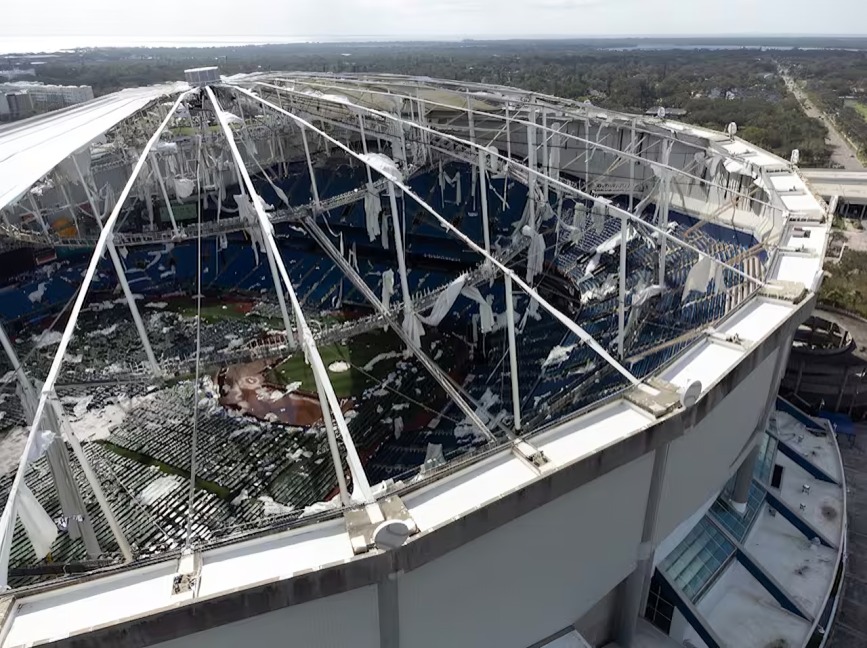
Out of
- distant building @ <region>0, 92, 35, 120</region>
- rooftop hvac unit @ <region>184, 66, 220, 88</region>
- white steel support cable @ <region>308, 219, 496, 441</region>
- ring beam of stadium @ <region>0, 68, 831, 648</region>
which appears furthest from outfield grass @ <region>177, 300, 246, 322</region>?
distant building @ <region>0, 92, 35, 120</region>

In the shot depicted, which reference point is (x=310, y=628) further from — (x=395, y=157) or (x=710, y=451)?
(x=395, y=157)

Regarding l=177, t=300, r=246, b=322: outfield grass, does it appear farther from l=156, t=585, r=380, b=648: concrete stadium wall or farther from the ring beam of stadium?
l=156, t=585, r=380, b=648: concrete stadium wall

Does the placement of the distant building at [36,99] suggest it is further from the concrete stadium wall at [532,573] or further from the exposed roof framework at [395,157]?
the concrete stadium wall at [532,573]

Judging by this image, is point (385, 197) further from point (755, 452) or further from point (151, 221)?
point (755, 452)

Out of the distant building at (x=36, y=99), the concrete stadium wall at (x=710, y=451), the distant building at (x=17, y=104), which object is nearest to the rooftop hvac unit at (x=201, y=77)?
the concrete stadium wall at (x=710, y=451)

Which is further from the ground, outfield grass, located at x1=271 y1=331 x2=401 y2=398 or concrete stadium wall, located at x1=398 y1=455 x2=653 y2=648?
concrete stadium wall, located at x1=398 y1=455 x2=653 y2=648

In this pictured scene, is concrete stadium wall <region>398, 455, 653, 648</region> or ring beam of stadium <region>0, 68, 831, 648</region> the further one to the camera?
concrete stadium wall <region>398, 455, 653, 648</region>
